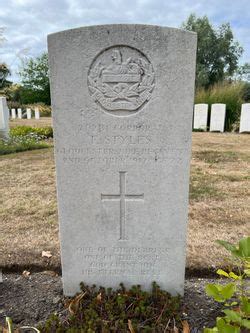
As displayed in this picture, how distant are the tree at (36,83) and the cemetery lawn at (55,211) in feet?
124

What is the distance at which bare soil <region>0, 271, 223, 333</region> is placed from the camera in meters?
2.21

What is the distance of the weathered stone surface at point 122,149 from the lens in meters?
1.99

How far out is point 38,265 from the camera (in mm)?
2980

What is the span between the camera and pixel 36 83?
44.7 metres

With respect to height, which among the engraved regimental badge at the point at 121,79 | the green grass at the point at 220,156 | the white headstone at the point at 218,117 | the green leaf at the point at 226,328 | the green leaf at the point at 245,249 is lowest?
the green grass at the point at 220,156

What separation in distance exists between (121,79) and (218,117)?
1206cm

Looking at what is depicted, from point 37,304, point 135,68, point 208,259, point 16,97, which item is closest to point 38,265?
point 37,304

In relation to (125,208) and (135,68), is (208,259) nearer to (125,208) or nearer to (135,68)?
(125,208)

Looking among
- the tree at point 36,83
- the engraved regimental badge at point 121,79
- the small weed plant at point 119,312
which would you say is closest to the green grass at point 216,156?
the small weed plant at point 119,312

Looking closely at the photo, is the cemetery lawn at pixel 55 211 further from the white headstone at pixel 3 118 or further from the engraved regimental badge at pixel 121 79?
the white headstone at pixel 3 118

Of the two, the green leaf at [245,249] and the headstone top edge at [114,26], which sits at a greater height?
the headstone top edge at [114,26]

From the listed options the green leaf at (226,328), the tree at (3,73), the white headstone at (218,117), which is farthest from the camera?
the white headstone at (218,117)

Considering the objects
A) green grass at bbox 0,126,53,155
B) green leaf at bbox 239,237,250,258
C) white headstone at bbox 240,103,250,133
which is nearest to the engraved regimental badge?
green leaf at bbox 239,237,250,258

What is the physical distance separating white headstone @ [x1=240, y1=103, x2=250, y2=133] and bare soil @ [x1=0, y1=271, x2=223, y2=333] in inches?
434
